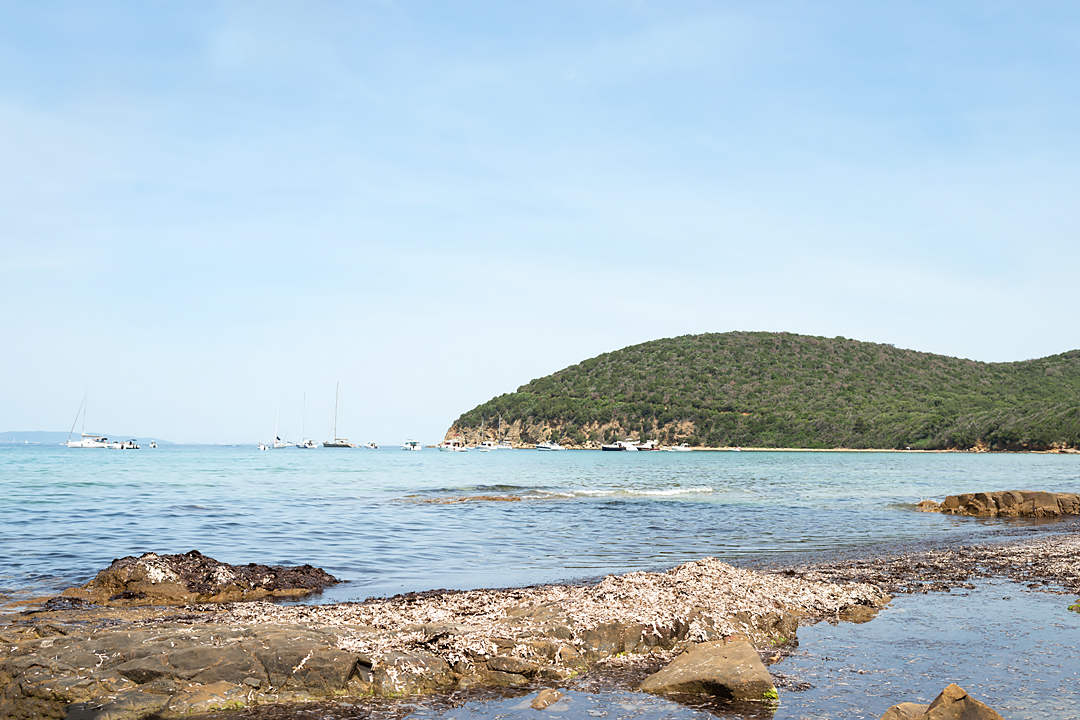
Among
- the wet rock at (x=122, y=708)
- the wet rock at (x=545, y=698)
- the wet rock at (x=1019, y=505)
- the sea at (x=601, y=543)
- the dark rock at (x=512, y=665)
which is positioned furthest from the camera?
the wet rock at (x=1019, y=505)

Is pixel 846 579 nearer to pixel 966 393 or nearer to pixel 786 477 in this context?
pixel 786 477

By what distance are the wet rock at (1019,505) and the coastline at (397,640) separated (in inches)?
778

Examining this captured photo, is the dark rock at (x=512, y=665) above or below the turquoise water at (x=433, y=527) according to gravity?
above

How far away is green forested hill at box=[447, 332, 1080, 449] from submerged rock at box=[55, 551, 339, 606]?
122 meters

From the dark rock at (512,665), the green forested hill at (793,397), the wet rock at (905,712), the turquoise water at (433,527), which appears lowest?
the turquoise water at (433,527)

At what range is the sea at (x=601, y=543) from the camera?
8141 millimetres

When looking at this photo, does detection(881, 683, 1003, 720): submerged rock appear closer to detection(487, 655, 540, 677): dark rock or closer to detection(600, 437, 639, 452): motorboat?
detection(487, 655, 540, 677): dark rock

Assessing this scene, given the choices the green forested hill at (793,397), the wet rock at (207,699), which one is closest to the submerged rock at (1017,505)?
the wet rock at (207,699)

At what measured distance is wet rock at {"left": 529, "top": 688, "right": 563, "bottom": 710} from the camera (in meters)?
7.58

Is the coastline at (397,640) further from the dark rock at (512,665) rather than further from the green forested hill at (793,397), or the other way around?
the green forested hill at (793,397)

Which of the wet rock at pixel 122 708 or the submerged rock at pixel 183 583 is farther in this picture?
the submerged rock at pixel 183 583

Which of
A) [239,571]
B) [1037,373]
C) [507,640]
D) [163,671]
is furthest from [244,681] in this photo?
[1037,373]

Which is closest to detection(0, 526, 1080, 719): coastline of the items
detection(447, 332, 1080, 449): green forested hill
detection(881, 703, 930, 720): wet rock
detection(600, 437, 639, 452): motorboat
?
detection(881, 703, 930, 720): wet rock

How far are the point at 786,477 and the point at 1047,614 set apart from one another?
49303 mm
